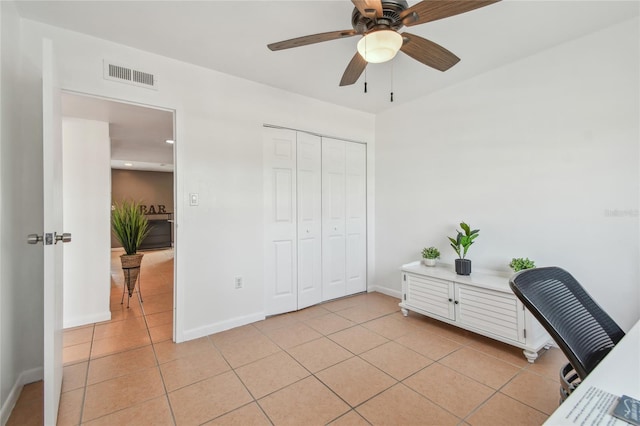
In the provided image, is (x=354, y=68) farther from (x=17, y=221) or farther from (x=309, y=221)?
(x=17, y=221)

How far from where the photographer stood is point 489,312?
2.43m

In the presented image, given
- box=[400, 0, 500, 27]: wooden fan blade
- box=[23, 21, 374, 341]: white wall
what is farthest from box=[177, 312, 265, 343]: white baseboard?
box=[400, 0, 500, 27]: wooden fan blade

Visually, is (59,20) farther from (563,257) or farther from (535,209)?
(563,257)

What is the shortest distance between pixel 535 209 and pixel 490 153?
0.66m

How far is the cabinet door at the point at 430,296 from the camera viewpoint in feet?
8.96

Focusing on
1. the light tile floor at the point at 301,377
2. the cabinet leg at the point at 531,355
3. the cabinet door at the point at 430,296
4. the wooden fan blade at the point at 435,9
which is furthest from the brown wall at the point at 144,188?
the cabinet leg at the point at 531,355

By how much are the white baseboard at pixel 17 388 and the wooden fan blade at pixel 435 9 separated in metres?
3.04

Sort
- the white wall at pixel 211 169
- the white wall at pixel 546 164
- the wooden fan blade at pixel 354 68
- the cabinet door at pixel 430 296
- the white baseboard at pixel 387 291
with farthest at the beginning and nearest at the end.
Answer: the white baseboard at pixel 387 291, the cabinet door at pixel 430 296, the white wall at pixel 211 169, the white wall at pixel 546 164, the wooden fan blade at pixel 354 68

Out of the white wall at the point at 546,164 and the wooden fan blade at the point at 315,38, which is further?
the white wall at the point at 546,164

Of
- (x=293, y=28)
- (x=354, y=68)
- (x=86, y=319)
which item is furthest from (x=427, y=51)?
(x=86, y=319)

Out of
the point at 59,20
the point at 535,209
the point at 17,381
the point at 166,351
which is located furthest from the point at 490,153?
the point at 17,381

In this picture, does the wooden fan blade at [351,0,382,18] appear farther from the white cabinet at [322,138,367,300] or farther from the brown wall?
the brown wall

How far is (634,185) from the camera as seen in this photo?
2.08 metres

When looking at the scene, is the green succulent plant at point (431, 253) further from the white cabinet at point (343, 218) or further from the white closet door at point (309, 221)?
the white closet door at point (309, 221)
